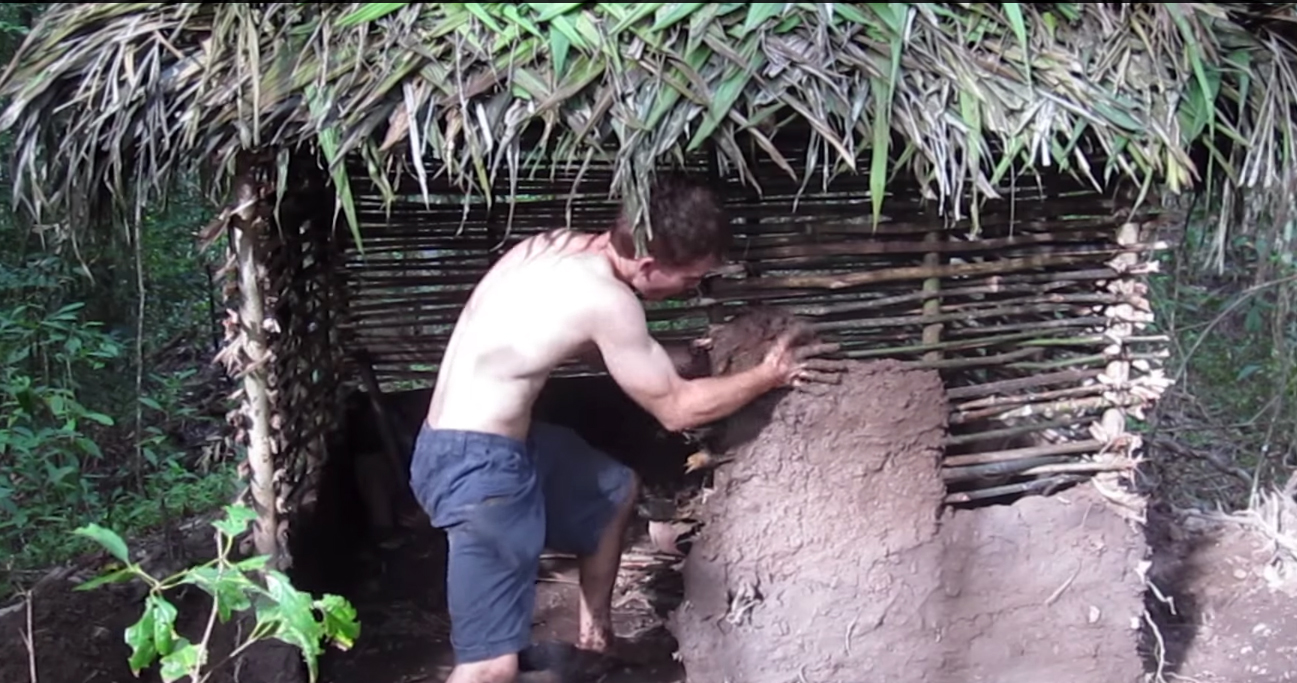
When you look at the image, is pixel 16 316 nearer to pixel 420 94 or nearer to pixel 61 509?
pixel 61 509

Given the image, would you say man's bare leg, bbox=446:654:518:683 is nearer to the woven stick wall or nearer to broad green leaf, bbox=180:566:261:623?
broad green leaf, bbox=180:566:261:623

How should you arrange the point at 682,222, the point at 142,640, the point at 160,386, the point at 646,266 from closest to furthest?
the point at 142,640, the point at 682,222, the point at 646,266, the point at 160,386

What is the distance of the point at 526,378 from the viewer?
319 cm

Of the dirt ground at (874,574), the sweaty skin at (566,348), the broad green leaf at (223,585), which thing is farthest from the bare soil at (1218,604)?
the broad green leaf at (223,585)

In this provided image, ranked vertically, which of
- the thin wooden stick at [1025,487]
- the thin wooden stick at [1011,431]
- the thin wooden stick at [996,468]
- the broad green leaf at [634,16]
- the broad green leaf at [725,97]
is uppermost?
the broad green leaf at [634,16]

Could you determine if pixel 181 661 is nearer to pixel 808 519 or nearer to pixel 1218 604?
pixel 808 519

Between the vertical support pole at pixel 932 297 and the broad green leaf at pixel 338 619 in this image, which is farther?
the vertical support pole at pixel 932 297

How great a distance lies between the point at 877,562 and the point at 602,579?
0.93m

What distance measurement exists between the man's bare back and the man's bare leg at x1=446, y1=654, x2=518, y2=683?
62 cm

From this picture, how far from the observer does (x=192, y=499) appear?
5605 mm

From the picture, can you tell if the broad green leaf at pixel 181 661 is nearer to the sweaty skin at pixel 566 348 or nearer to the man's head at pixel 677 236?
the sweaty skin at pixel 566 348

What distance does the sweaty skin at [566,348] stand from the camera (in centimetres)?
308

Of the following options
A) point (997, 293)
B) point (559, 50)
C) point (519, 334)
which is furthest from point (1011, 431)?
point (559, 50)

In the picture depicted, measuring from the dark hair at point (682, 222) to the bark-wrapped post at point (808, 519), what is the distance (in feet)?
1.14
